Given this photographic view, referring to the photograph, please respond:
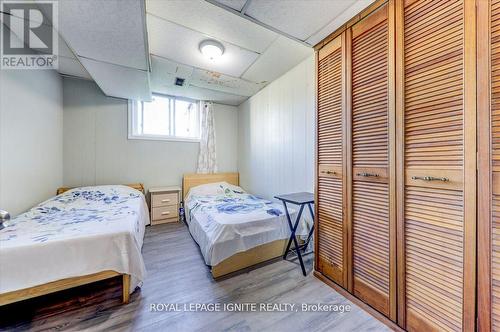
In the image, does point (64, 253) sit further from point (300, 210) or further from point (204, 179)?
point (204, 179)

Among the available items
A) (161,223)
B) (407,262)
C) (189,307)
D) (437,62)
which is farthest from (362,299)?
(161,223)

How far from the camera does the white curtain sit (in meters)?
4.17

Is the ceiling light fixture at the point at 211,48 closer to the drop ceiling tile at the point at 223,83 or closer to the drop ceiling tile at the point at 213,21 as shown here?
the drop ceiling tile at the point at 213,21

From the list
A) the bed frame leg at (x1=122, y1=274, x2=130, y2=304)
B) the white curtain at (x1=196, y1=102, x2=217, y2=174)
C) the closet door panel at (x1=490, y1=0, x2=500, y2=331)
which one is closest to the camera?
the closet door panel at (x1=490, y1=0, x2=500, y2=331)

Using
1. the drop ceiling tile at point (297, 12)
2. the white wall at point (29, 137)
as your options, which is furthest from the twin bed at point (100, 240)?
the drop ceiling tile at point (297, 12)

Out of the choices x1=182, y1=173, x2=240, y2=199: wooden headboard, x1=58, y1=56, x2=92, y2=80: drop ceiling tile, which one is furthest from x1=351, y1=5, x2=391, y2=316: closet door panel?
x1=58, y1=56, x2=92, y2=80: drop ceiling tile

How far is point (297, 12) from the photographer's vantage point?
1479 mm

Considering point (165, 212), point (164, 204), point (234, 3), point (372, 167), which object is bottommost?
point (165, 212)

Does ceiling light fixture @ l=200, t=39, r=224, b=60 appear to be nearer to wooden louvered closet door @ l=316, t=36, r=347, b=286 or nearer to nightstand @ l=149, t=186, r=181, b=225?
wooden louvered closet door @ l=316, t=36, r=347, b=286

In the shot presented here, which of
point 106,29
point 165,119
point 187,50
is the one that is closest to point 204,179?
point 165,119

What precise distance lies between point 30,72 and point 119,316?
9.64 feet

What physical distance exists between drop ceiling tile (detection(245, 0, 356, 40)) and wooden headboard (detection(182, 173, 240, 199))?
3125mm

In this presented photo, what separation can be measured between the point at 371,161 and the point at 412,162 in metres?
0.26

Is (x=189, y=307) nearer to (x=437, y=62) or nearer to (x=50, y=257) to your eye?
(x=50, y=257)
